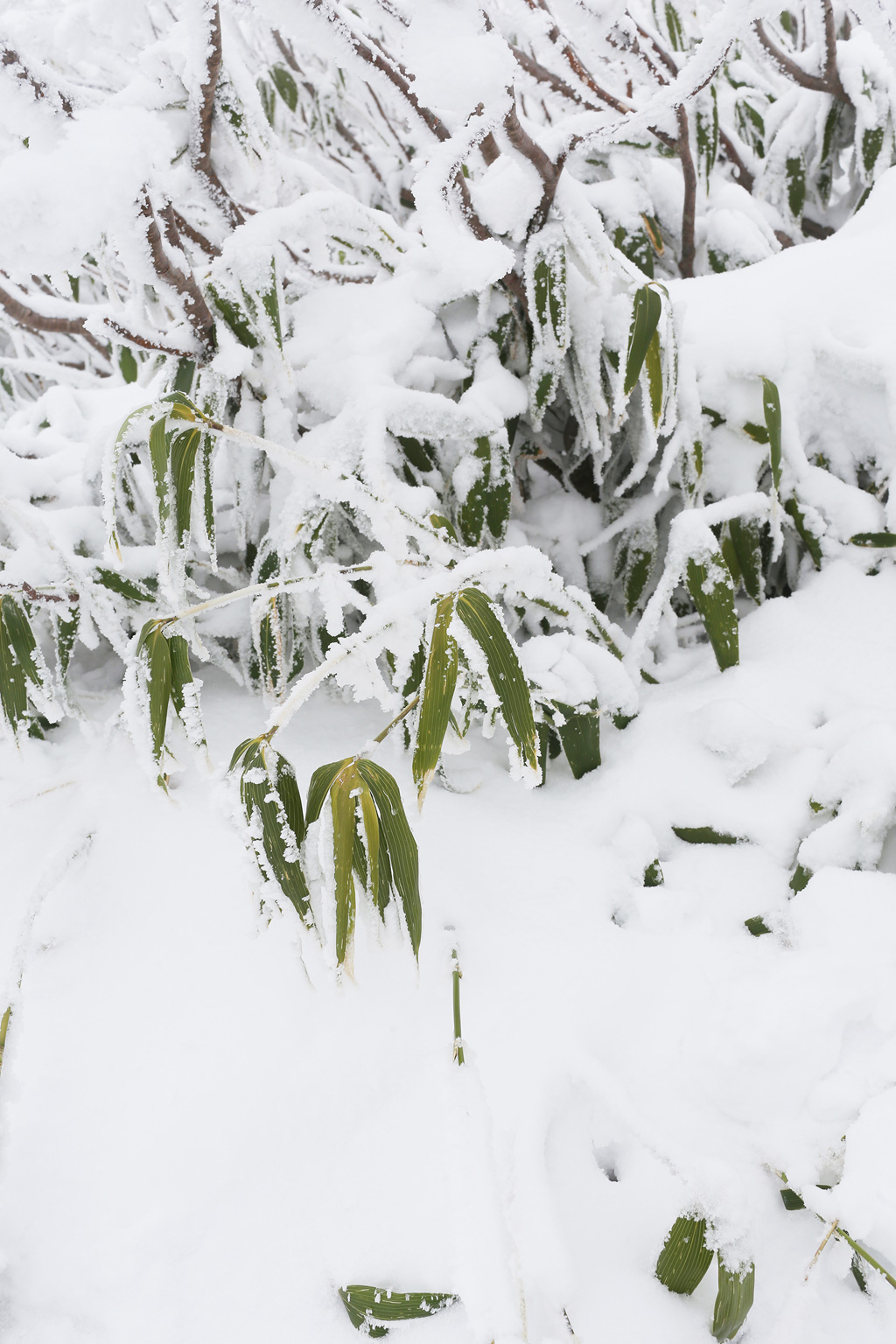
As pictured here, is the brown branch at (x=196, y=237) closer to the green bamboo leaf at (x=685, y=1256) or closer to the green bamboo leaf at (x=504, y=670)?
the green bamboo leaf at (x=504, y=670)

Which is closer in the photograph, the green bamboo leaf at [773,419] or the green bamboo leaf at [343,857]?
the green bamboo leaf at [343,857]

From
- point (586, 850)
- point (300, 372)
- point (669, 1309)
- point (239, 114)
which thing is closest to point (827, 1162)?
point (669, 1309)

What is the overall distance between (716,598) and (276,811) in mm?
474

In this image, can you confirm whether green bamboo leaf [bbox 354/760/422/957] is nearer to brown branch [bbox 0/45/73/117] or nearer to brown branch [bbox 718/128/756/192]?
brown branch [bbox 0/45/73/117]

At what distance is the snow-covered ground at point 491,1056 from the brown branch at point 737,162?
1031 millimetres

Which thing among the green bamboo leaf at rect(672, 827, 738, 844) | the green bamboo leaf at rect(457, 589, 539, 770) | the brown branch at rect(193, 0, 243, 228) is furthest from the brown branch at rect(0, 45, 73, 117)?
the green bamboo leaf at rect(672, 827, 738, 844)

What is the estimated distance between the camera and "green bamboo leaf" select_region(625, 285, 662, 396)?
0.68 metres

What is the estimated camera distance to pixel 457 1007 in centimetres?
52

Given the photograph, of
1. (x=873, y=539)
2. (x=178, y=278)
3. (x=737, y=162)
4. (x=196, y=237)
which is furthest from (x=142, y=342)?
(x=737, y=162)

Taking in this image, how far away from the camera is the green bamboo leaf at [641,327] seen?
68 cm

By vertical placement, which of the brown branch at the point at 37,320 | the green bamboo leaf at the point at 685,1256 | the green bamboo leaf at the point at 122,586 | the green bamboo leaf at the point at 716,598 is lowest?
the green bamboo leaf at the point at 685,1256

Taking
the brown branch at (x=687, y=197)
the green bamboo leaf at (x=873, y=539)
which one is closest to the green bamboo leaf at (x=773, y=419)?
the green bamboo leaf at (x=873, y=539)

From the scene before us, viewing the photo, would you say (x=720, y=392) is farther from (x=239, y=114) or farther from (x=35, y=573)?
(x=35, y=573)

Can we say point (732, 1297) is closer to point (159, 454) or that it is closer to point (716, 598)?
point (716, 598)
